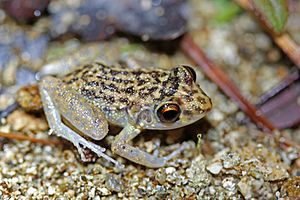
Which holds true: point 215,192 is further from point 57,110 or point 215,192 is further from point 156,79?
point 57,110

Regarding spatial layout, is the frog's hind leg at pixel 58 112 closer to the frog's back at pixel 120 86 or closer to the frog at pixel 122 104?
the frog at pixel 122 104

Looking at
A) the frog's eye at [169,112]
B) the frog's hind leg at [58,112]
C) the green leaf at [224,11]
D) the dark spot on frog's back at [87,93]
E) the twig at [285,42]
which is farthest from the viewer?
the green leaf at [224,11]

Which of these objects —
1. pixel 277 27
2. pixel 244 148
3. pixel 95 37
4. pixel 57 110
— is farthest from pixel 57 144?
pixel 277 27

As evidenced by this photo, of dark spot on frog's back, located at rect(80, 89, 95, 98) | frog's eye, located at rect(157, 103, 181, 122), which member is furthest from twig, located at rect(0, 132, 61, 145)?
frog's eye, located at rect(157, 103, 181, 122)

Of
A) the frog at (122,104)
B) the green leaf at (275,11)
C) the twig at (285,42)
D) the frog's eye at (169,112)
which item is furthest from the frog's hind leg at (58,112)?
the twig at (285,42)

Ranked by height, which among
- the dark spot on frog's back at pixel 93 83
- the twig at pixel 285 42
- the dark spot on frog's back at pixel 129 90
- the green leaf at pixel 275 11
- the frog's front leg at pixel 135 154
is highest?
the green leaf at pixel 275 11

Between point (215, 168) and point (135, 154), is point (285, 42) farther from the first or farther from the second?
point (135, 154)
